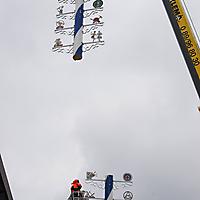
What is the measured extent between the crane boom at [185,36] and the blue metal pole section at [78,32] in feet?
6.72

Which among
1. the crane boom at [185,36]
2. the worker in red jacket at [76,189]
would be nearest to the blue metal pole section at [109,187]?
the worker in red jacket at [76,189]

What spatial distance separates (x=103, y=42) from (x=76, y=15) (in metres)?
0.82

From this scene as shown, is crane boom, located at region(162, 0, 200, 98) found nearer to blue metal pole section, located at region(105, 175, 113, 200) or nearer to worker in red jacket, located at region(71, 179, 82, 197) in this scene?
blue metal pole section, located at region(105, 175, 113, 200)

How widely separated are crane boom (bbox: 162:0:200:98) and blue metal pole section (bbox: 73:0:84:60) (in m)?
2.05

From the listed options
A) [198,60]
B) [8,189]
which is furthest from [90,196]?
[198,60]

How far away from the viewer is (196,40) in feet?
22.1

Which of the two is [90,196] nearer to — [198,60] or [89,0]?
[89,0]

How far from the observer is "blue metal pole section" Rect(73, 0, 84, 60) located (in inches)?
317

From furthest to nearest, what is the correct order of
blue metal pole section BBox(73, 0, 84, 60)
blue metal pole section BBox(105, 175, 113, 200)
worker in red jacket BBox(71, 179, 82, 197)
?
1. worker in red jacket BBox(71, 179, 82, 197)
2. blue metal pole section BBox(105, 175, 113, 200)
3. blue metal pole section BBox(73, 0, 84, 60)

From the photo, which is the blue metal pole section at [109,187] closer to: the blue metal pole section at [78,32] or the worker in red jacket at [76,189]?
the worker in red jacket at [76,189]

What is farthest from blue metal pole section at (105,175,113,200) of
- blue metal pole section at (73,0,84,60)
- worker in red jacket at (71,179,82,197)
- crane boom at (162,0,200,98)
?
crane boom at (162,0,200,98)

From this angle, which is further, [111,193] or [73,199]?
[73,199]

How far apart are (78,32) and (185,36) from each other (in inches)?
88.5

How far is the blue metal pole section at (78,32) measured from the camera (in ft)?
26.4
